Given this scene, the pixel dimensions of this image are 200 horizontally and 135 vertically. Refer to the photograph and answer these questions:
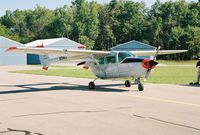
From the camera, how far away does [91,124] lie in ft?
32.4

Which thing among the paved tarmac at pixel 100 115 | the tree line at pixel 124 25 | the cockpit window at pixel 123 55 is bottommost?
the paved tarmac at pixel 100 115

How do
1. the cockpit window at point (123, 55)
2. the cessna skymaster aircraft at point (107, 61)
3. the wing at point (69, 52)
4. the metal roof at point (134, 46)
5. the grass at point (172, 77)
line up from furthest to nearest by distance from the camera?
the metal roof at point (134, 46) < the grass at point (172, 77) < the wing at point (69, 52) < the cockpit window at point (123, 55) < the cessna skymaster aircraft at point (107, 61)

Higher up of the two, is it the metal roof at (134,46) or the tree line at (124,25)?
the tree line at (124,25)

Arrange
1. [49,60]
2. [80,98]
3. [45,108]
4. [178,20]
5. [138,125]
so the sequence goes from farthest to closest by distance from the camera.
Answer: [178,20] < [49,60] < [80,98] < [45,108] < [138,125]

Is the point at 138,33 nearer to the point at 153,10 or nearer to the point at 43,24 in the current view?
the point at 153,10

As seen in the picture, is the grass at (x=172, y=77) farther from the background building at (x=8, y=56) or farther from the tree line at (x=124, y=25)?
the tree line at (x=124, y=25)

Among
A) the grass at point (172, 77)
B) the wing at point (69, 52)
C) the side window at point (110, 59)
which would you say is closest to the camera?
the side window at point (110, 59)

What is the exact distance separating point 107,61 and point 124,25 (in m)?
90.1

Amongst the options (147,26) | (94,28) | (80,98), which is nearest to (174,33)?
(147,26)

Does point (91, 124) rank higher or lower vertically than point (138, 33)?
lower

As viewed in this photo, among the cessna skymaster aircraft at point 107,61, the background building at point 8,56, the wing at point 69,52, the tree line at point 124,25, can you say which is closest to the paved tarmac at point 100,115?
the cessna skymaster aircraft at point 107,61

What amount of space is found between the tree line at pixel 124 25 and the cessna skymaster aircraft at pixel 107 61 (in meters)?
78.2

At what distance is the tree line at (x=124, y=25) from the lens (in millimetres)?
102312

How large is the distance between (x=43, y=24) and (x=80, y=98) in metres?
106
